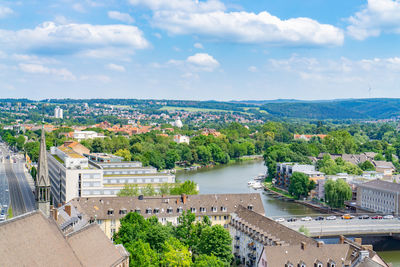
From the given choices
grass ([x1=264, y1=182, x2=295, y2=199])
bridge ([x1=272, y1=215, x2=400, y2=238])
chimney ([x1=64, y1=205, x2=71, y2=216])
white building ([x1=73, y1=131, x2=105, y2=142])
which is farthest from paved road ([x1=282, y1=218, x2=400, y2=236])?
white building ([x1=73, y1=131, x2=105, y2=142])

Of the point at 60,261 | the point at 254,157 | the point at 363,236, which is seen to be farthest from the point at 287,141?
the point at 60,261

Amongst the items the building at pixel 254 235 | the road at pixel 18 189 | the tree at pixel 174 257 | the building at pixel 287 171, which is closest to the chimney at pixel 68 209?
the tree at pixel 174 257

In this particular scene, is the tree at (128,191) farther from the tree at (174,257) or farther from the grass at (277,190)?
the grass at (277,190)

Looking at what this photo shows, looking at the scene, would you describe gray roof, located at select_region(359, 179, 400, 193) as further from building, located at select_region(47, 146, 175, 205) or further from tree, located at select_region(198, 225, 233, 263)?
tree, located at select_region(198, 225, 233, 263)

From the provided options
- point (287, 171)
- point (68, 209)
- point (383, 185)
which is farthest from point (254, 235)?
point (287, 171)

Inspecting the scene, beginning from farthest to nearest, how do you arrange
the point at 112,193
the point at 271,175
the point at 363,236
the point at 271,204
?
1. the point at 271,175
2. the point at 271,204
3. the point at 112,193
4. the point at 363,236

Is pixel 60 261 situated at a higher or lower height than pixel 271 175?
higher

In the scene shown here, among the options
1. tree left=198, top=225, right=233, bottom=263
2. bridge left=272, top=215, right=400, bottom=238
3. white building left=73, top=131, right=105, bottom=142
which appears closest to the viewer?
tree left=198, top=225, right=233, bottom=263

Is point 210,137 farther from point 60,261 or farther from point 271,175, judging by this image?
point 60,261
